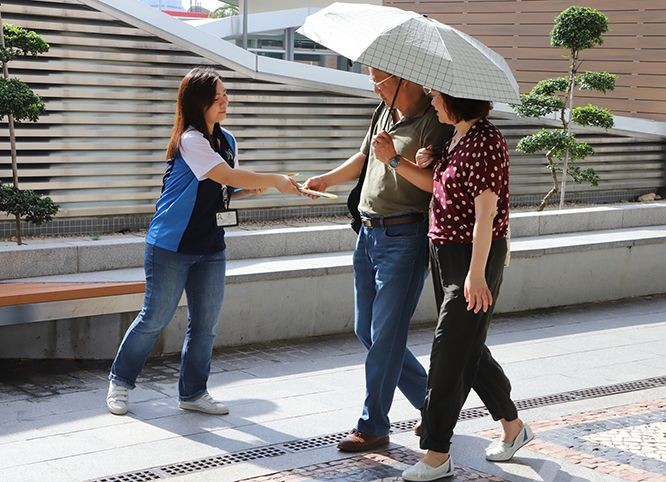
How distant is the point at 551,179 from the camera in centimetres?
1292

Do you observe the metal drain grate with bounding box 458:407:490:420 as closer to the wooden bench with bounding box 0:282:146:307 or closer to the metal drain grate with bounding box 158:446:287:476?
the metal drain grate with bounding box 158:446:287:476

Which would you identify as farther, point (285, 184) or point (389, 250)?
point (285, 184)

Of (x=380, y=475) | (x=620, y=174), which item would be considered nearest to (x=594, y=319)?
(x=380, y=475)

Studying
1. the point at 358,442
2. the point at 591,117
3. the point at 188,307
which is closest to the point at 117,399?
the point at 188,307

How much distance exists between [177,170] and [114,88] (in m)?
4.05

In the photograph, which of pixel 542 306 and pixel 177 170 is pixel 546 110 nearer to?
pixel 542 306

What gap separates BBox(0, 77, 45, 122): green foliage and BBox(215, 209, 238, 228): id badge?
269 cm

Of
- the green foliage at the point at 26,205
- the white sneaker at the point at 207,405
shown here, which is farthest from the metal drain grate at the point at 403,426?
the green foliage at the point at 26,205

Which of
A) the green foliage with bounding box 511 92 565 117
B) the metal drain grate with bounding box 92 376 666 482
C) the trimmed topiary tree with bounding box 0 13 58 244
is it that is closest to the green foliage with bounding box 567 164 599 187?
the green foliage with bounding box 511 92 565 117

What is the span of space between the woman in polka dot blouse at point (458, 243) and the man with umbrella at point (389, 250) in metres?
0.15

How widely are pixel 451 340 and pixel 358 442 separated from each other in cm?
81

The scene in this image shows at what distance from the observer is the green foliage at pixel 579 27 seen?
11719mm

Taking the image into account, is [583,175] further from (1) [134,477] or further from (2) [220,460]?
(1) [134,477]

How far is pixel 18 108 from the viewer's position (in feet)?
24.7
